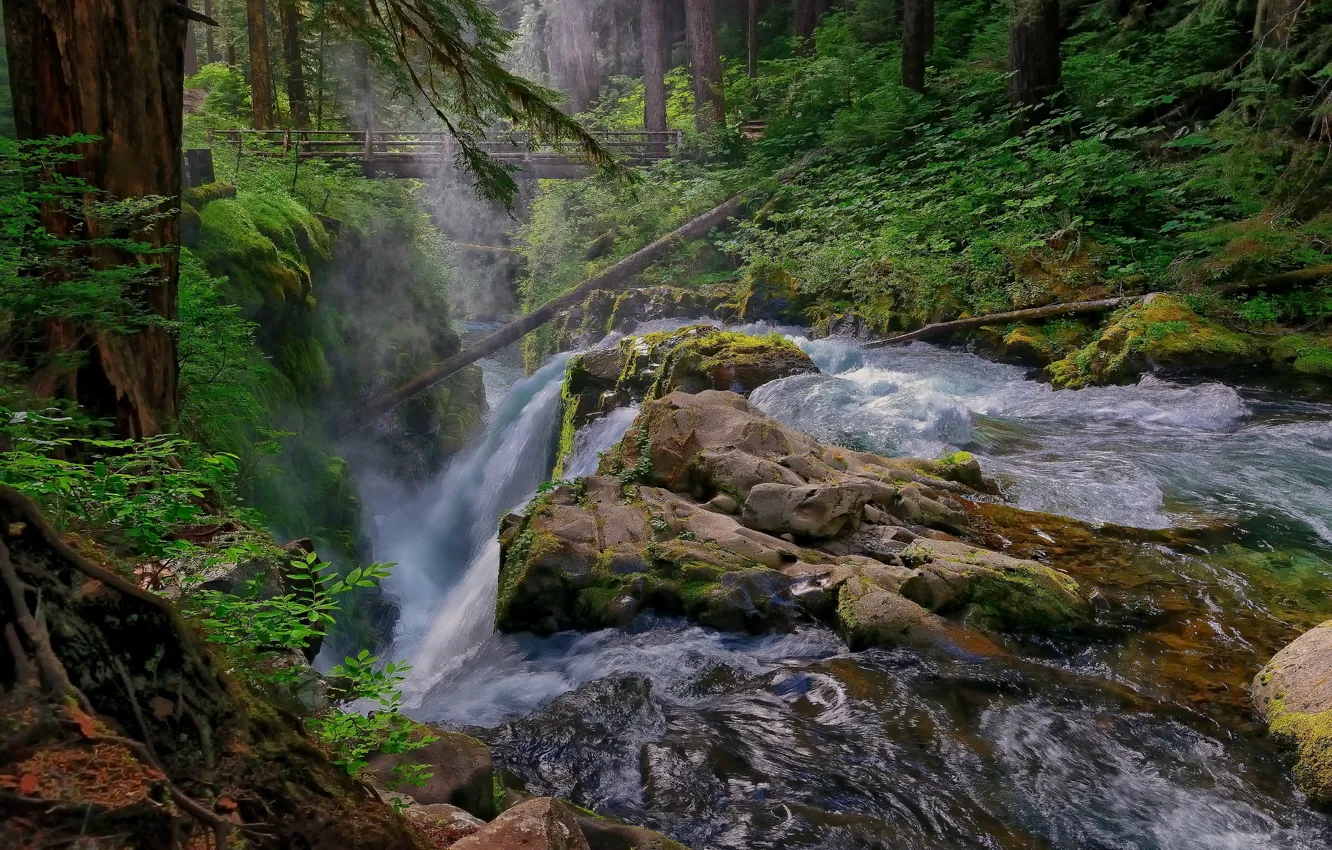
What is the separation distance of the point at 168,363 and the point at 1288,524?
887 cm

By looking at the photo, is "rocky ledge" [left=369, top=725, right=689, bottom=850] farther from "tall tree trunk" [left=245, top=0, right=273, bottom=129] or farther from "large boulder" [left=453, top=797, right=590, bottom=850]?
"tall tree trunk" [left=245, top=0, right=273, bottom=129]

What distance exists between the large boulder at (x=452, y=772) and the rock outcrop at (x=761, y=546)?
2752 millimetres

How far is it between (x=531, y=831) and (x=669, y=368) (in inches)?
361

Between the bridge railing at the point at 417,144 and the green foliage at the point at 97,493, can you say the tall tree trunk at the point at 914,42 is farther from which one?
→ the green foliage at the point at 97,493

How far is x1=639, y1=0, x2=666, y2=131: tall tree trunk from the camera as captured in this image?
77.7 feet

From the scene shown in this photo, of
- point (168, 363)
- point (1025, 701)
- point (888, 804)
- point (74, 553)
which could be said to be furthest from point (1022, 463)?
point (74, 553)

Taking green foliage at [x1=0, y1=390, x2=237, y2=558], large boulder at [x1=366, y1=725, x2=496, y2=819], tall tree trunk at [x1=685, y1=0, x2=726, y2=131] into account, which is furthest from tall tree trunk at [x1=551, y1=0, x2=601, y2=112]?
green foliage at [x1=0, y1=390, x2=237, y2=558]

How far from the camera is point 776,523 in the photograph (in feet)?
22.7

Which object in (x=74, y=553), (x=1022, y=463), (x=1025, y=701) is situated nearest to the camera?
(x=74, y=553)

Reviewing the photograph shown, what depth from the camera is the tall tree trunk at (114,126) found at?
440cm

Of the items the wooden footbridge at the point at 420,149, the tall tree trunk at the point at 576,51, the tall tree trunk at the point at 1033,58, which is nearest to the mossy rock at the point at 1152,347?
the tall tree trunk at the point at 1033,58

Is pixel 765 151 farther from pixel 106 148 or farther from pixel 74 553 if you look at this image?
pixel 74 553

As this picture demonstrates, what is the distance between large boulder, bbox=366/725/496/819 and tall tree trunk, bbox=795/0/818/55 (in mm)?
27185

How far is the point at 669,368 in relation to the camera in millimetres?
11398
